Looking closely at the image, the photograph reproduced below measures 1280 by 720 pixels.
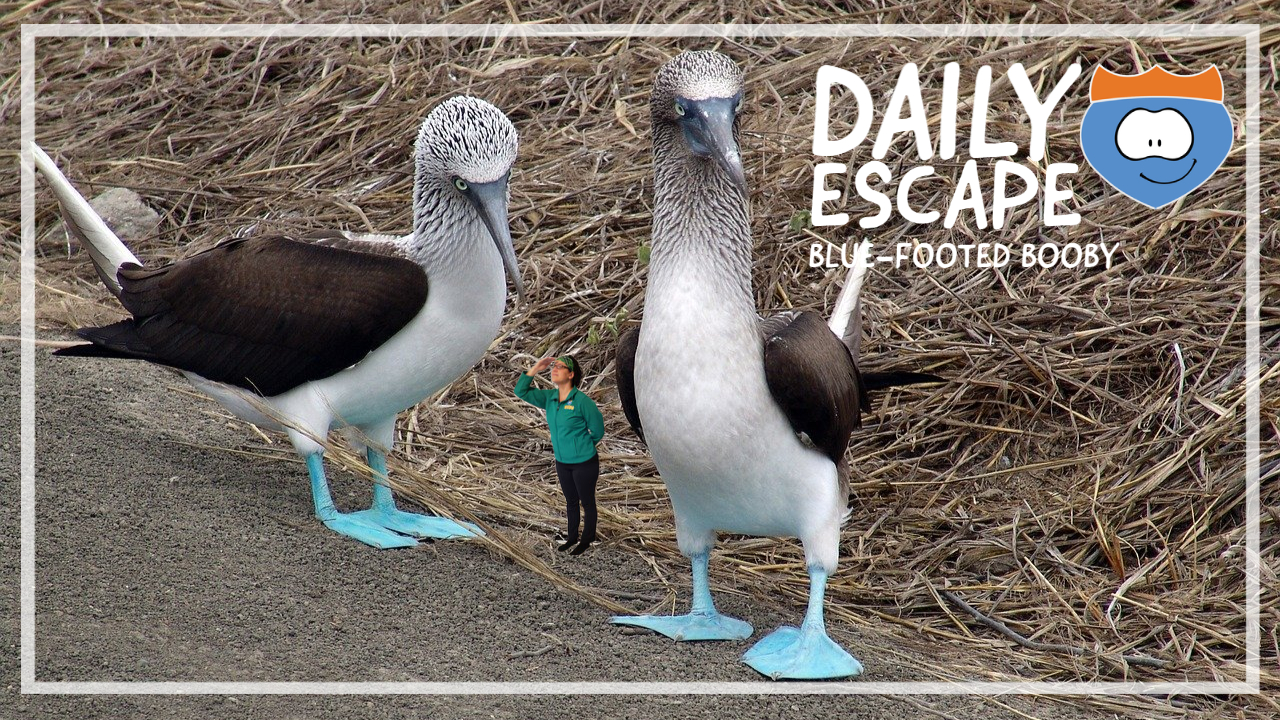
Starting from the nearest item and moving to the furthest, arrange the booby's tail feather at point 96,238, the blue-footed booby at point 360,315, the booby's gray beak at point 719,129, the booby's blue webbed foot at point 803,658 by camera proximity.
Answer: the booby's gray beak at point 719,129, the booby's blue webbed foot at point 803,658, the blue-footed booby at point 360,315, the booby's tail feather at point 96,238

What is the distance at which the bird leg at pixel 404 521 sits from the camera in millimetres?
4645

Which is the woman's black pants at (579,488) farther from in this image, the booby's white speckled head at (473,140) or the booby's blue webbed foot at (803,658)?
the booby's white speckled head at (473,140)

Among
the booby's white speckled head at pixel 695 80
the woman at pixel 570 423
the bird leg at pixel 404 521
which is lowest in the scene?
the bird leg at pixel 404 521

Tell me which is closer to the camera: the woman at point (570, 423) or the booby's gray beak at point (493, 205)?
the woman at point (570, 423)

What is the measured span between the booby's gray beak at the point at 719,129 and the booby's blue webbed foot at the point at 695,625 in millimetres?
1408

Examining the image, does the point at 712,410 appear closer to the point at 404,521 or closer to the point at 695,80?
the point at 695,80

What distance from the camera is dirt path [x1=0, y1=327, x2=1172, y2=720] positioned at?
354 centimetres

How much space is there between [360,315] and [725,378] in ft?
5.02

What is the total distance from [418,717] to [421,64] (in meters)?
5.51

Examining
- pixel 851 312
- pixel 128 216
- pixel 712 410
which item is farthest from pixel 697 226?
pixel 128 216

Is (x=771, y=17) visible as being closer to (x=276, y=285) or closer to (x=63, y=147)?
(x=276, y=285)

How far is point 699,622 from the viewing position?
4.03 meters

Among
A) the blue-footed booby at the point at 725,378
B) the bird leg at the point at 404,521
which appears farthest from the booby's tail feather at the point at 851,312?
the bird leg at the point at 404,521

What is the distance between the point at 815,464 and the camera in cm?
388
